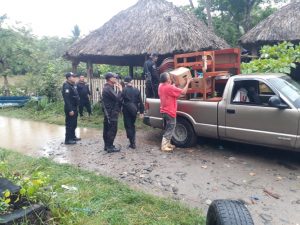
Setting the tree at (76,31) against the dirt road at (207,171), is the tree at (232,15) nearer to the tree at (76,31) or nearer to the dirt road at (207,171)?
the dirt road at (207,171)

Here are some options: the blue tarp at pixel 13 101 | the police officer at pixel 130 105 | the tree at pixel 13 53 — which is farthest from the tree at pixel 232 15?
the police officer at pixel 130 105

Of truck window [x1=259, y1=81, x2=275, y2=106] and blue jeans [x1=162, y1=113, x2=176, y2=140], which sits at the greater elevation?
truck window [x1=259, y1=81, x2=275, y2=106]

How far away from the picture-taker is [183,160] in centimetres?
671

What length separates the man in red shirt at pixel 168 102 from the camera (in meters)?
7.03

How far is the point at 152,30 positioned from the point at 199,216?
28.7ft

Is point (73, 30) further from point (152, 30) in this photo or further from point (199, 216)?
point (199, 216)

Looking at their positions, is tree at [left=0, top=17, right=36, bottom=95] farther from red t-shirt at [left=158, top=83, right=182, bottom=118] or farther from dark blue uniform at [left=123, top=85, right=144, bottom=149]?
red t-shirt at [left=158, top=83, right=182, bottom=118]

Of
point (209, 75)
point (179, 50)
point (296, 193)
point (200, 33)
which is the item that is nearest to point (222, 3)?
point (200, 33)

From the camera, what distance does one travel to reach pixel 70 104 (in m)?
8.20

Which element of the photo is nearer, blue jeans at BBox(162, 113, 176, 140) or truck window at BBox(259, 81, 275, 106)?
truck window at BBox(259, 81, 275, 106)

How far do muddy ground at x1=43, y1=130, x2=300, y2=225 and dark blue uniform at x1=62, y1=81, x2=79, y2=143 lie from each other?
40 cm

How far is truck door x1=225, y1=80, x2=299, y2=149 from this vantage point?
5.77 meters

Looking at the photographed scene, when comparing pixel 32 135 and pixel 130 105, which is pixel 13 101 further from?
pixel 130 105

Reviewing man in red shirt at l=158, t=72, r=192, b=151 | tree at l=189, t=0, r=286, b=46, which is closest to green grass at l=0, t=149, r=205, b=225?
man in red shirt at l=158, t=72, r=192, b=151
